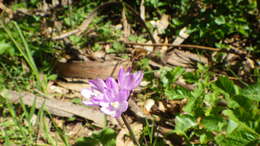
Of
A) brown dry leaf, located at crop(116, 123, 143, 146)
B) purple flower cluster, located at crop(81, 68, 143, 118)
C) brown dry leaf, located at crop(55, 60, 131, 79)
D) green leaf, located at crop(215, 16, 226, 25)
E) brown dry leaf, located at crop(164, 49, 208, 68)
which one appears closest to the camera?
purple flower cluster, located at crop(81, 68, 143, 118)

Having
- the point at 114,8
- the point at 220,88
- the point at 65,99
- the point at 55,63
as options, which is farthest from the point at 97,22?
the point at 220,88

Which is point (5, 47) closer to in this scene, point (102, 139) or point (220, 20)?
point (102, 139)

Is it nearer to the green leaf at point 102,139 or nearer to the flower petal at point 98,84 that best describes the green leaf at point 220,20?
the green leaf at point 102,139

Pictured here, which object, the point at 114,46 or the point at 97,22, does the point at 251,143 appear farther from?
the point at 97,22

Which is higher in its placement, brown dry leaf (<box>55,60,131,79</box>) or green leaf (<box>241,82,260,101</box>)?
green leaf (<box>241,82,260,101</box>)

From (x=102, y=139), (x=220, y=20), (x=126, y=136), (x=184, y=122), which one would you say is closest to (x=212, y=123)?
(x=184, y=122)

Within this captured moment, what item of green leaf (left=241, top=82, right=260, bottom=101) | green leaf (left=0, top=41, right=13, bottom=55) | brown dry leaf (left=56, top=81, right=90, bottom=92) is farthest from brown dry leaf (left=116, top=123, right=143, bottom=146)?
green leaf (left=0, top=41, right=13, bottom=55)

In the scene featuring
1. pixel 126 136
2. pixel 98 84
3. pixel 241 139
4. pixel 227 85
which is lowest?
pixel 126 136

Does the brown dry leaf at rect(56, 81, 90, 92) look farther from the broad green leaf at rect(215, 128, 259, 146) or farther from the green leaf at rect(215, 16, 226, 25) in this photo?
the broad green leaf at rect(215, 128, 259, 146)
